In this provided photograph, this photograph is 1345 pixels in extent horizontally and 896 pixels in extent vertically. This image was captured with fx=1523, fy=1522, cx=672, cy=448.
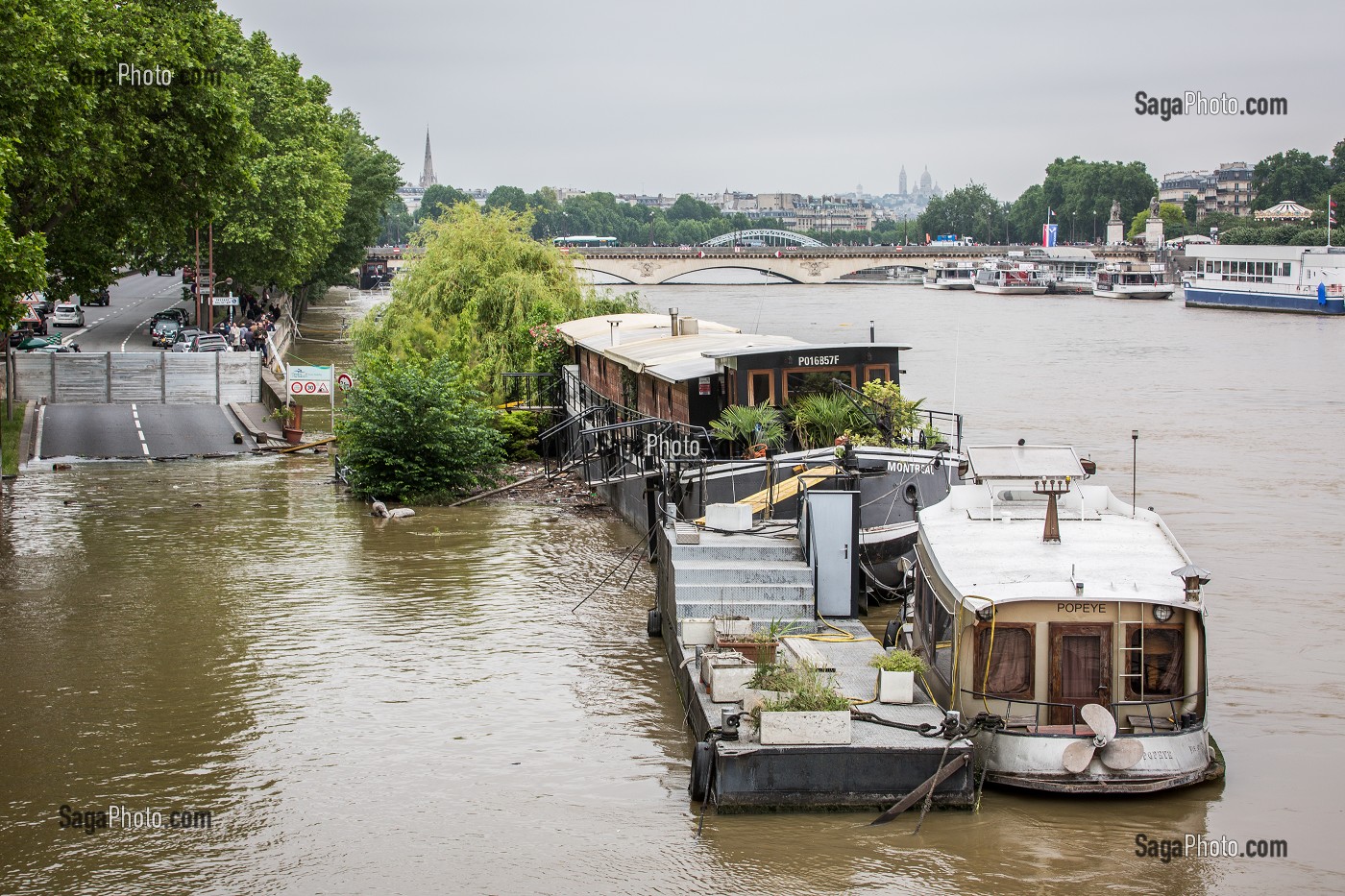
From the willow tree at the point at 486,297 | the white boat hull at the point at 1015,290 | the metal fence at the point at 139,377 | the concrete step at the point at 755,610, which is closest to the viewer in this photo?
the concrete step at the point at 755,610

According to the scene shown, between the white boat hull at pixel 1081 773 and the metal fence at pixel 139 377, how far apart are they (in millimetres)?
35258

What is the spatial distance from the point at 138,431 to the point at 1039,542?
30211mm

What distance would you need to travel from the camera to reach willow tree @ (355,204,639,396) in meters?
40.6

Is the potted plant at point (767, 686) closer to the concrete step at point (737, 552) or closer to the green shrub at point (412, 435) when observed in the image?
the concrete step at point (737, 552)

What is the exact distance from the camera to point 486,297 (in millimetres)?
42219

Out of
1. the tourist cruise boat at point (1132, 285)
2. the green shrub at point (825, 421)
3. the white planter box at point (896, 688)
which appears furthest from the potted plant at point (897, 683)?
the tourist cruise boat at point (1132, 285)

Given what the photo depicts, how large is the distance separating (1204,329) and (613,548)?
69.9 m

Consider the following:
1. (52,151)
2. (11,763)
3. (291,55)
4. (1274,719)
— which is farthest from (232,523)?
(291,55)

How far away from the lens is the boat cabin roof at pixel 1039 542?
14102mm

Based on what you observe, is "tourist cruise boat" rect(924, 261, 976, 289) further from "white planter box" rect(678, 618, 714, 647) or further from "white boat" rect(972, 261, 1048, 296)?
"white planter box" rect(678, 618, 714, 647)

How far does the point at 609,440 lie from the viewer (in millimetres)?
31547

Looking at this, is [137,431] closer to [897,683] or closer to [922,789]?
[897,683]

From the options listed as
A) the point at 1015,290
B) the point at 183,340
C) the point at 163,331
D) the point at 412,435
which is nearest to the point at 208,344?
the point at 183,340

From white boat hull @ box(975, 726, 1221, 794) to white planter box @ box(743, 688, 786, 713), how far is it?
6.53 ft
